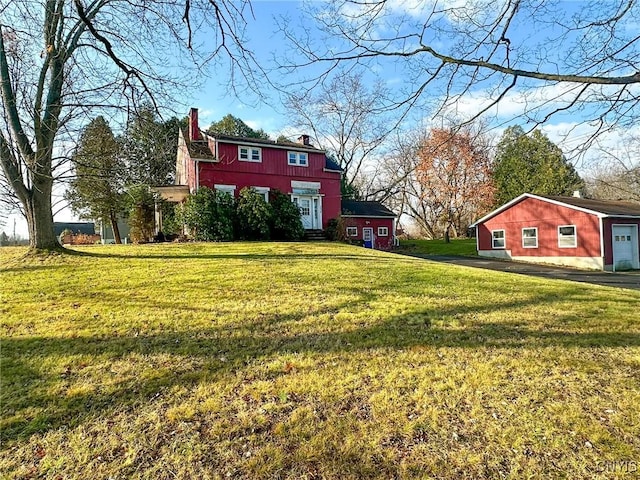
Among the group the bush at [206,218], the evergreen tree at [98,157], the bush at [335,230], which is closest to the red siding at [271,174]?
the bush at [335,230]

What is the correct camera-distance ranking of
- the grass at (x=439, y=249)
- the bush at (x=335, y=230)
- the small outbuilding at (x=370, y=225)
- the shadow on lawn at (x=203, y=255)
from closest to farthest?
the shadow on lawn at (x=203, y=255), the bush at (x=335, y=230), the grass at (x=439, y=249), the small outbuilding at (x=370, y=225)

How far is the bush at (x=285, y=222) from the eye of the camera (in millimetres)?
18656

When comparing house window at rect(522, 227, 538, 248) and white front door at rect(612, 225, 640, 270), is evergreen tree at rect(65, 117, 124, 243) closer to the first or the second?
house window at rect(522, 227, 538, 248)

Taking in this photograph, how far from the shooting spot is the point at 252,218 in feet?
58.4

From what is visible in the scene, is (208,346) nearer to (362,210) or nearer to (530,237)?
(530,237)

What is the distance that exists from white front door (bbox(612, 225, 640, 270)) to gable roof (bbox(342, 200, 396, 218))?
14664 millimetres

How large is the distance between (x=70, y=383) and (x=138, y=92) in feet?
17.1

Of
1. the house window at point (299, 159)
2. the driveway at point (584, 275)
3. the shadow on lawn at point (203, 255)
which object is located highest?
the house window at point (299, 159)

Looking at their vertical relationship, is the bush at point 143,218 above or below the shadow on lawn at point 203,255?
above

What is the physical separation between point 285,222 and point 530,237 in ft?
46.0

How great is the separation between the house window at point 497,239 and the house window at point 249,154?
15332 millimetres

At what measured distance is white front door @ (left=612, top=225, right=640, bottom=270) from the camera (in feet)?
59.6

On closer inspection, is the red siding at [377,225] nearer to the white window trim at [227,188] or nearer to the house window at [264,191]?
the house window at [264,191]

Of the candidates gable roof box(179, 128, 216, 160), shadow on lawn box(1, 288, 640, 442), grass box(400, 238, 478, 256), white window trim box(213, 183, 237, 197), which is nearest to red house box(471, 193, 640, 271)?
grass box(400, 238, 478, 256)
